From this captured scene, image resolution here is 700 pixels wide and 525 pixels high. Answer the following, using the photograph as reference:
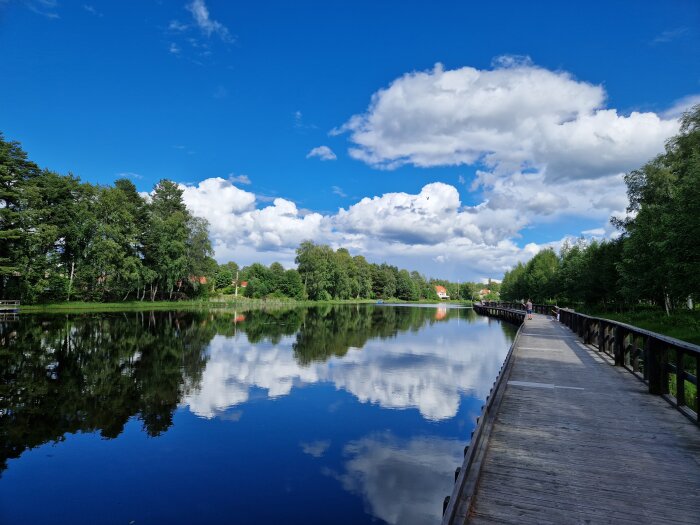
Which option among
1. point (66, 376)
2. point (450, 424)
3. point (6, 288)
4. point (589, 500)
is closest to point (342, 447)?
point (450, 424)

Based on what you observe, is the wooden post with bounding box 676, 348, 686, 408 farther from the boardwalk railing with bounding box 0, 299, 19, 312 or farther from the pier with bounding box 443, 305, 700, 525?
the boardwalk railing with bounding box 0, 299, 19, 312

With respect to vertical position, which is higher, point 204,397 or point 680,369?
point 680,369

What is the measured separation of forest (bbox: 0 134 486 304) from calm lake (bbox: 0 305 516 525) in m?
28.2

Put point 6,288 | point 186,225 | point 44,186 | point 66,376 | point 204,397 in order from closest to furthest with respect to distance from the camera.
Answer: point 204,397 → point 66,376 → point 6,288 → point 44,186 → point 186,225

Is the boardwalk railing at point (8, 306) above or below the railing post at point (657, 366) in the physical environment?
below

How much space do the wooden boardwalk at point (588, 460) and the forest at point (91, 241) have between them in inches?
1813

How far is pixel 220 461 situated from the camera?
8.43 m

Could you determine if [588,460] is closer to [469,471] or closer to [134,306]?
[469,471]

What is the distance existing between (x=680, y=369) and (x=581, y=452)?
3225 mm

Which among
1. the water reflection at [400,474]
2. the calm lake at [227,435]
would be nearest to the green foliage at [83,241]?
the calm lake at [227,435]

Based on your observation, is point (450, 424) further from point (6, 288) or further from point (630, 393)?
point (6, 288)

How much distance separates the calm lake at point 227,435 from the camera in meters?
6.81

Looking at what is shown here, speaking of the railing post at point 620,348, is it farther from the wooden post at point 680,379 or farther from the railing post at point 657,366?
the wooden post at point 680,379

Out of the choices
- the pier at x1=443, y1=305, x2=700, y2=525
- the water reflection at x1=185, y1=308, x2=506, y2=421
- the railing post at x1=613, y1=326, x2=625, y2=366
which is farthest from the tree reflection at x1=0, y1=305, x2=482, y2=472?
the railing post at x1=613, y1=326, x2=625, y2=366
